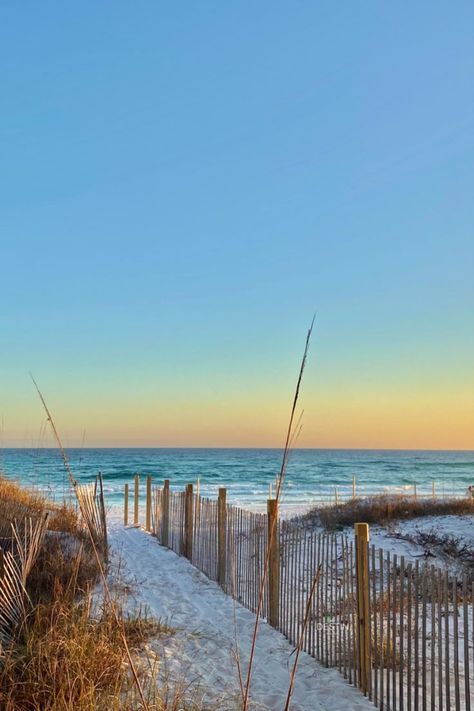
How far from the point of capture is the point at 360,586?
5086mm

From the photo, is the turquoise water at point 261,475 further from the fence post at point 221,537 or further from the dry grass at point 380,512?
the fence post at point 221,537

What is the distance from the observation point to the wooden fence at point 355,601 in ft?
13.7

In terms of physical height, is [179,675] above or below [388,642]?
below

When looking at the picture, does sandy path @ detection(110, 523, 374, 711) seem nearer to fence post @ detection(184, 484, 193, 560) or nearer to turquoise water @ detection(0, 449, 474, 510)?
fence post @ detection(184, 484, 193, 560)

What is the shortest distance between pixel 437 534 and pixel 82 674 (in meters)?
8.72

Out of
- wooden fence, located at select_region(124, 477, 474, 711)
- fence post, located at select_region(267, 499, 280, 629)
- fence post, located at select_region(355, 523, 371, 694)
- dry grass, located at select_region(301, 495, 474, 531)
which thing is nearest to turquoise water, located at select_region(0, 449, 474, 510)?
dry grass, located at select_region(301, 495, 474, 531)

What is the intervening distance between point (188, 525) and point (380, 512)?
438 centimetres

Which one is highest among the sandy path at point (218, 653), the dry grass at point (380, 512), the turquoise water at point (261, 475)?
the dry grass at point (380, 512)

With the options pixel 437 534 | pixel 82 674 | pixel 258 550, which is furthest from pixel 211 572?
pixel 82 674

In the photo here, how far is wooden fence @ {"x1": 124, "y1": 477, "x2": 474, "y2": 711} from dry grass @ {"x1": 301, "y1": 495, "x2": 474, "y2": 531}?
10.8 feet

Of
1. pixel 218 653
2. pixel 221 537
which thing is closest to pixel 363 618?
pixel 218 653

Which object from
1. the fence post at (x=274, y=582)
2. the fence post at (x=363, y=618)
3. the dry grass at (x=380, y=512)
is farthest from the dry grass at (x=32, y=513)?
the dry grass at (x=380, y=512)

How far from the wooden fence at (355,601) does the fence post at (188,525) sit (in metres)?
0.02

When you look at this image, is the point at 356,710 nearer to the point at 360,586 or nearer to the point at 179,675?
the point at 360,586
